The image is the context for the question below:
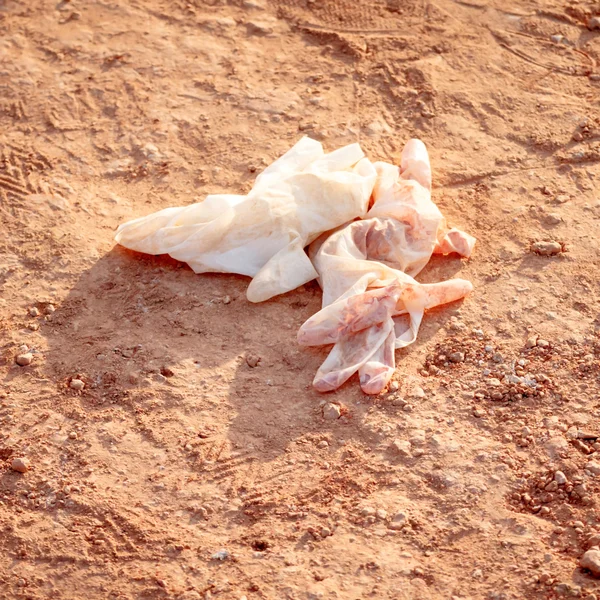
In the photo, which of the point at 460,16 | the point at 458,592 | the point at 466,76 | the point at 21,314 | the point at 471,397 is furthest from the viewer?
the point at 460,16

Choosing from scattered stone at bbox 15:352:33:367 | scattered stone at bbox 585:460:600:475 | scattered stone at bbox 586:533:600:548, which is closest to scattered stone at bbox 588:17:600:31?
scattered stone at bbox 585:460:600:475

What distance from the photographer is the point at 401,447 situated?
3916 mm

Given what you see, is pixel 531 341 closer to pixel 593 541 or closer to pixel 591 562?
pixel 593 541

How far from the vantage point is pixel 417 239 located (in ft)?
15.4

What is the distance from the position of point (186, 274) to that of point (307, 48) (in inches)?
89.0

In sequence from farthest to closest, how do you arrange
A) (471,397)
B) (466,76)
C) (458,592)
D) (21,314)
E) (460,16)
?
(460,16) < (466,76) < (21,314) < (471,397) < (458,592)

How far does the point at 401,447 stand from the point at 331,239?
49.6 inches

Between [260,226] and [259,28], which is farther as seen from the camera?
[259,28]

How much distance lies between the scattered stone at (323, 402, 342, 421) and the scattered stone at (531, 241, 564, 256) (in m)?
1.56

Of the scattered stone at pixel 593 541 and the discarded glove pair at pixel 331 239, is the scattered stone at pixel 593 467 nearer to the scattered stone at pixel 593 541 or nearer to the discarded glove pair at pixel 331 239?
the scattered stone at pixel 593 541

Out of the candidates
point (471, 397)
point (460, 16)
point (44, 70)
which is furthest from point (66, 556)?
point (460, 16)

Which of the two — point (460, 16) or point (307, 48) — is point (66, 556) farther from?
point (460, 16)

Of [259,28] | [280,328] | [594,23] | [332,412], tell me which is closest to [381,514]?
[332,412]

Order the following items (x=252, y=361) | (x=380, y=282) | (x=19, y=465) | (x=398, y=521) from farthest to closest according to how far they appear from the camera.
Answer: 1. (x=380, y=282)
2. (x=252, y=361)
3. (x=19, y=465)
4. (x=398, y=521)
